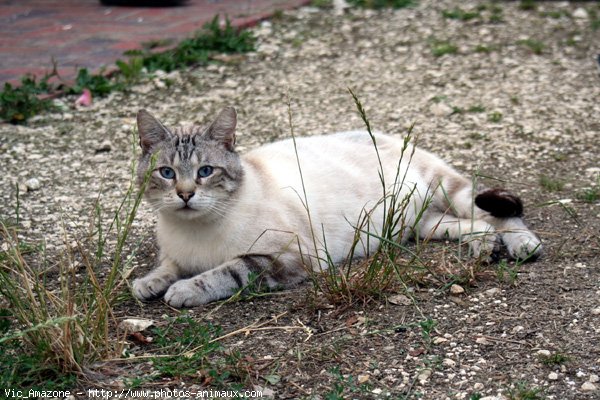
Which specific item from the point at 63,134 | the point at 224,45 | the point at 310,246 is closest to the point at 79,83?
the point at 63,134

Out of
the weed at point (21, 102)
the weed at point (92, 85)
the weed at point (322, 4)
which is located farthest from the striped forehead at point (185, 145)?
the weed at point (322, 4)

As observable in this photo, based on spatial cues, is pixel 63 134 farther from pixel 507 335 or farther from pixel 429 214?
pixel 507 335

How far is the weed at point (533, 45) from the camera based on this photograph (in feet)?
24.9

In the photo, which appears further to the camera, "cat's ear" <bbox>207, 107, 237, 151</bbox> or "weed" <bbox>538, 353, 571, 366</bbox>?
"cat's ear" <bbox>207, 107, 237, 151</bbox>

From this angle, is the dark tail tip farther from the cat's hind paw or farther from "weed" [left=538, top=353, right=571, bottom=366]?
"weed" [left=538, top=353, right=571, bottom=366]

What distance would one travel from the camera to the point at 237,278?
389 centimetres

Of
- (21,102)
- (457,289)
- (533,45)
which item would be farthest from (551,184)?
(21,102)

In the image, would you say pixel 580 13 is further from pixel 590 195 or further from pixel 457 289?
pixel 457 289

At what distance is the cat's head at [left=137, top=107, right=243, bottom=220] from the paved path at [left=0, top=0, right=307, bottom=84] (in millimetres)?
2965

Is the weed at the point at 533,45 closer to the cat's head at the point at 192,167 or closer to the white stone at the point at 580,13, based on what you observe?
the white stone at the point at 580,13

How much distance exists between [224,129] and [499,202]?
4.58ft

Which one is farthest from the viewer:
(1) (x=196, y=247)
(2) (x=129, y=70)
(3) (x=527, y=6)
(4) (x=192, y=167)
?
(3) (x=527, y=6)

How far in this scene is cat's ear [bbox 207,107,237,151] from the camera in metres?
4.09

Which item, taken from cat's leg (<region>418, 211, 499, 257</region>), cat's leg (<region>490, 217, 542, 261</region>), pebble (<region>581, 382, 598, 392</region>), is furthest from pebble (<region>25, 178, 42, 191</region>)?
pebble (<region>581, 382, 598, 392</region>)
